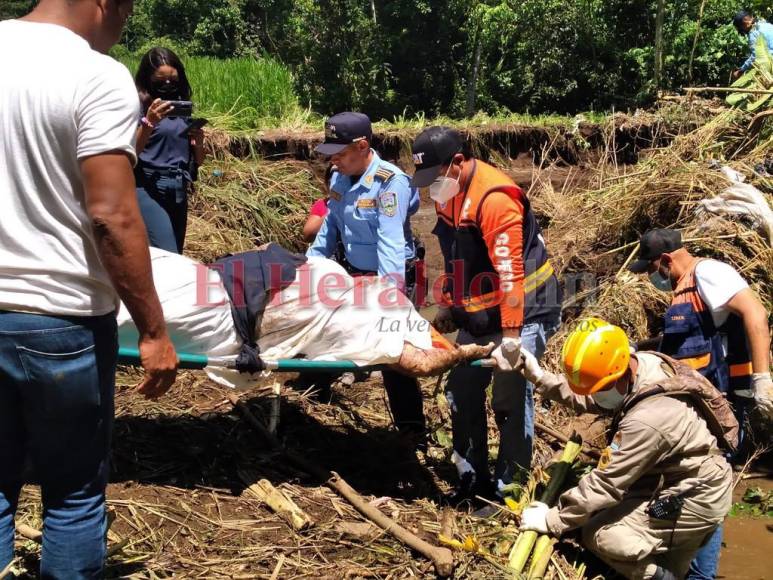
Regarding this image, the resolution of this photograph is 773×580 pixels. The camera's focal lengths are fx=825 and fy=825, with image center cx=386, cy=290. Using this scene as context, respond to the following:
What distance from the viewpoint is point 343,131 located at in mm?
4277

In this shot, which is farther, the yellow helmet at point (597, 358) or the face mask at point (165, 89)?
the face mask at point (165, 89)

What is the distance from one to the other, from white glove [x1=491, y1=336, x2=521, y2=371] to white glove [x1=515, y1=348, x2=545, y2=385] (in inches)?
1.7

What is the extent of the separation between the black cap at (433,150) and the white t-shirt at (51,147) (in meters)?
1.80

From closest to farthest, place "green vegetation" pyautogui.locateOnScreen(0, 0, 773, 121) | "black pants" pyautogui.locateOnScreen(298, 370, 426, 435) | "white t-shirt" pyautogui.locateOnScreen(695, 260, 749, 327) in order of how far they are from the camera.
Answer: "white t-shirt" pyautogui.locateOnScreen(695, 260, 749, 327), "black pants" pyautogui.locateOnScreen(298, 370, 426, 435), "green vegetation" pyautogui.locateOnScreen(0, 0, 773, 121)

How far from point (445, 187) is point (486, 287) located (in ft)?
1.63

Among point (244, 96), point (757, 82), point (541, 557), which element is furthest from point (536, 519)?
point (244, 96)

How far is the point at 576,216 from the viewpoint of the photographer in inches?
294

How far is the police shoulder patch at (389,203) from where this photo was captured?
4227 mm

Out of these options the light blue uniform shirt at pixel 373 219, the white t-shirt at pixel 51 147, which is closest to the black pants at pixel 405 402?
the light blue uniform shirt at pixel 373 219

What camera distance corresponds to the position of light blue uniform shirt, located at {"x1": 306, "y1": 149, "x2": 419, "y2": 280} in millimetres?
4234

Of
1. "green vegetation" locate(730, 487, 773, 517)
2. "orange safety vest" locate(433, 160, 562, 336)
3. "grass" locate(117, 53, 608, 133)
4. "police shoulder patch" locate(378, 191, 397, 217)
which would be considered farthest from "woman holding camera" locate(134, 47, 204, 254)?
"grass" locate(117, 53, 608, 133)

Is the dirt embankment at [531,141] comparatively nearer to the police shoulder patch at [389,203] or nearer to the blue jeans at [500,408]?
the police shoulder patch at [389,203]

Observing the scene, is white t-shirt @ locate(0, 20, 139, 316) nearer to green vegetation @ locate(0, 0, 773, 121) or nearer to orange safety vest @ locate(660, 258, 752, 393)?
orange safety vest @ locate(660, 258, 752, 393)

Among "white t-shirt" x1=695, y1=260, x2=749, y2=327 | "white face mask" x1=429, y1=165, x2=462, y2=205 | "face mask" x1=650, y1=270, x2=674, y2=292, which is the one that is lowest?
"face mask" x1=650, y1=270, x2=674, y2=292
